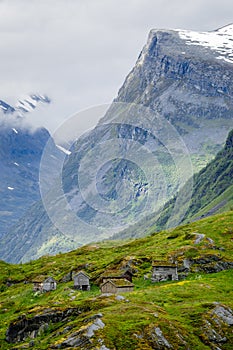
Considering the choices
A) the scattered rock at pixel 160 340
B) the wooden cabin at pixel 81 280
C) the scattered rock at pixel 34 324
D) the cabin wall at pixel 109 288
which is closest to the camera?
the scattered rock at pixel 160 340

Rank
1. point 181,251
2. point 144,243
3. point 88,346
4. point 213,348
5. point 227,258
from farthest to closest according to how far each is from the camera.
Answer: point 144,243 < point 181,251 < point 227,258 < point 213,348 < point 88,346

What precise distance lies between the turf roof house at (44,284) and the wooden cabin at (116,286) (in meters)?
23.3

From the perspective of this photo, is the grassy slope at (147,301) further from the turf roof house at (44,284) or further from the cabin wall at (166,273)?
the cabin wall at (166,273)

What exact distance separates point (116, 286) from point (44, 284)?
28.4 meters

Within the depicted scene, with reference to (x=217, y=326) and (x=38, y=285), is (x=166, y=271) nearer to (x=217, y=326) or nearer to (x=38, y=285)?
(x=38, y=285)

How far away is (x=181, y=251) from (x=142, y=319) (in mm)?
49016

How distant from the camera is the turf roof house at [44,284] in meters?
115

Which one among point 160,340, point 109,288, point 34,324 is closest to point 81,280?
point 109,288

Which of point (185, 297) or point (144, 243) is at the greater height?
point (144, 243)

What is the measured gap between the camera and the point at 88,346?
5991cm

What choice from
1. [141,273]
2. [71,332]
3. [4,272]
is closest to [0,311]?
[141,273]

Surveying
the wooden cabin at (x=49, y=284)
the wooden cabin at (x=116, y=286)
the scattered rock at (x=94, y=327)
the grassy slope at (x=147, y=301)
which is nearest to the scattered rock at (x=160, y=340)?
Answer: the grassy slope at (x=147, y=301)

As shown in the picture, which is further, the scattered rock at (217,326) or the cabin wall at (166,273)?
the cabin wall at (166,273)

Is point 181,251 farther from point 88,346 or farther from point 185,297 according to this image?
point 88,346
